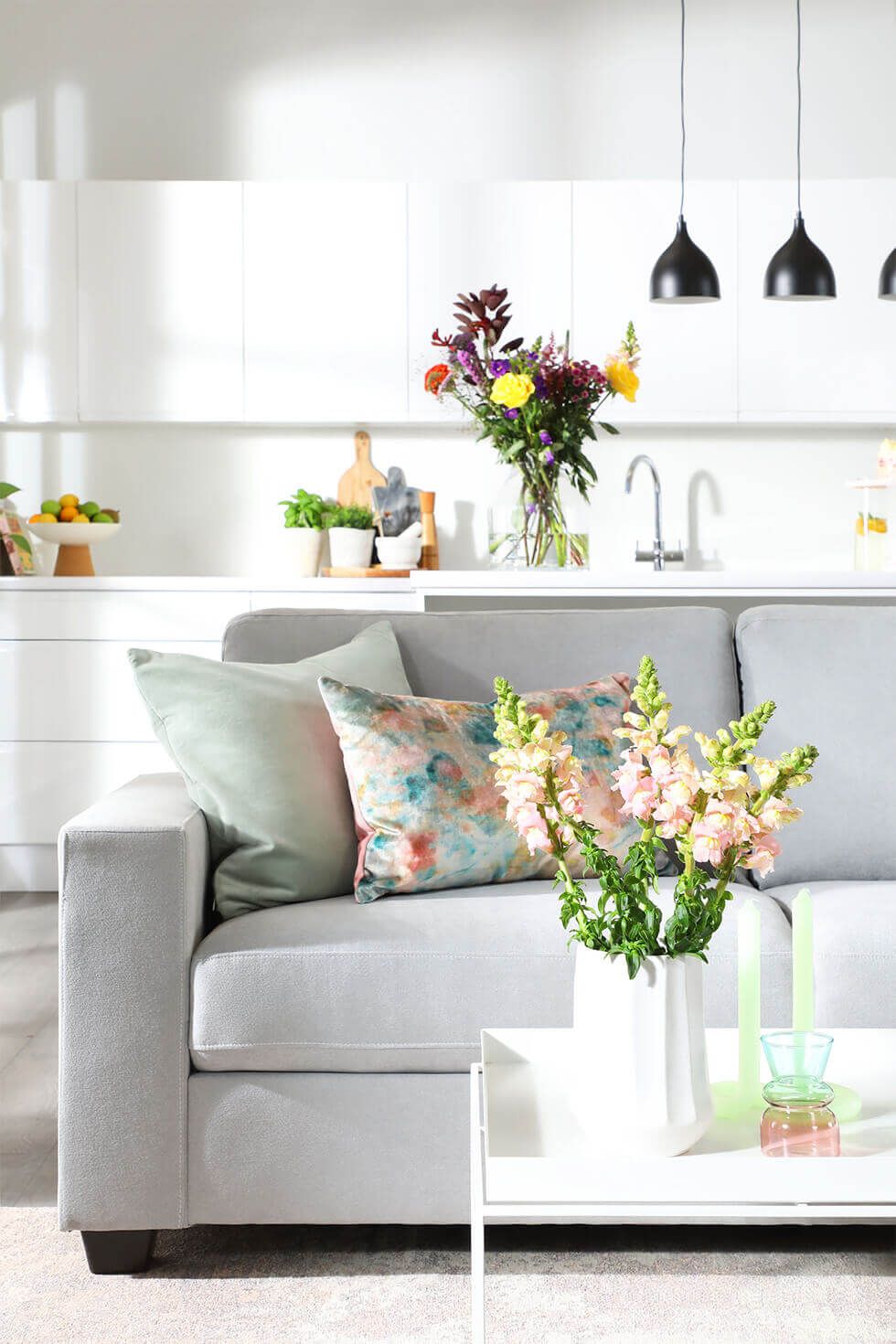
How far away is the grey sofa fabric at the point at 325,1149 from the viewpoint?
1.91m

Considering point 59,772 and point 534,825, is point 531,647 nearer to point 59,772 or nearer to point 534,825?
point 534,825

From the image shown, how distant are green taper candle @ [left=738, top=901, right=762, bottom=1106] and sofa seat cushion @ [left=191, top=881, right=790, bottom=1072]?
18.6 inches

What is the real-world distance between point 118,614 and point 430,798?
2.72 meters

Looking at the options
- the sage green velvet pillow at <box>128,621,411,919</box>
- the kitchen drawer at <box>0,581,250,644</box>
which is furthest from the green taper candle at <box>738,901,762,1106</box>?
the kitchen drawer at <box>0,581,250,644</box>

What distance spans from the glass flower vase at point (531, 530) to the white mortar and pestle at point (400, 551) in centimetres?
136

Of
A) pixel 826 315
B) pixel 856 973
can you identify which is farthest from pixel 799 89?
pixel 856 973

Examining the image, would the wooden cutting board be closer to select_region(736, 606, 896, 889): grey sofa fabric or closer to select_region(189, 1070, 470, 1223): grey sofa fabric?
select_region(736, 606, 896, 889): grey sofa fabric

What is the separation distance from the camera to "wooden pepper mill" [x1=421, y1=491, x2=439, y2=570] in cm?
523

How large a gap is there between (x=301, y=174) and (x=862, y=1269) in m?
4.44

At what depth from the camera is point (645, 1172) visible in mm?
1293

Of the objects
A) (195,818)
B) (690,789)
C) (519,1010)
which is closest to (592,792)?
(519,1010)

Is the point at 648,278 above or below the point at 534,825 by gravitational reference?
above

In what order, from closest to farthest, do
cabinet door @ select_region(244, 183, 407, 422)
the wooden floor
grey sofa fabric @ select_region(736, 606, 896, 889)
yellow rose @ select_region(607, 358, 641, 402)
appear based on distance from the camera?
1. the wooden floor
2. grey sofa fabric @ select_region(736, 606, 896, 889)
3. yellow rose @ select_region(607, 358, 641, 402)
4. cabinet door @ select_region(244, 183, 407, 422)

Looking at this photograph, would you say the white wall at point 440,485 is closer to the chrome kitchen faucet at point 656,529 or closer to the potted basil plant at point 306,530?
the chrome kitchen faucet at point 656,529
